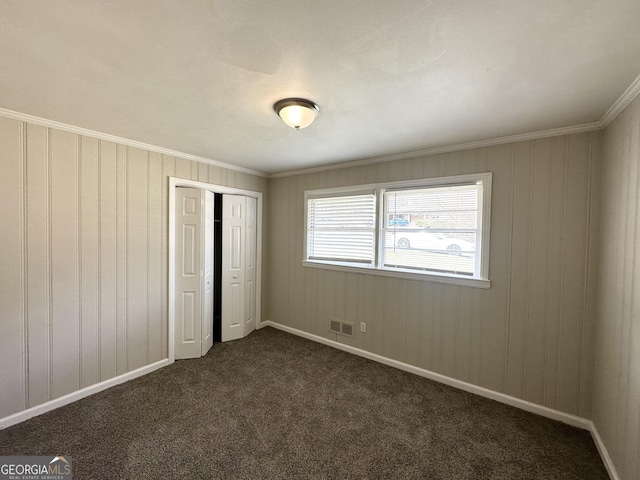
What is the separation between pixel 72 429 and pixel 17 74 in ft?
8.22

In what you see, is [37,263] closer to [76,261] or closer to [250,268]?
[76,261]

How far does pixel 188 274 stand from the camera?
3.29 m

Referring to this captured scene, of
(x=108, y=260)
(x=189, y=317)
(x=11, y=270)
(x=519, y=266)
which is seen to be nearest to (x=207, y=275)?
(x=189, y=317)

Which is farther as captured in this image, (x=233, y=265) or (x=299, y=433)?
(x=233, y=265)

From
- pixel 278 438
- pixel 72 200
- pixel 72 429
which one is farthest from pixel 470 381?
pixel 72 200

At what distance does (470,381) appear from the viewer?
2.68m

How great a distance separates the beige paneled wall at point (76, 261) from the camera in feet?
7.00

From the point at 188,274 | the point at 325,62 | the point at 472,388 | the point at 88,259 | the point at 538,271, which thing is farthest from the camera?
the point at 188,274

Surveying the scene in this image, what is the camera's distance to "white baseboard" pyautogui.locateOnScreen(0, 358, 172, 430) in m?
2.12

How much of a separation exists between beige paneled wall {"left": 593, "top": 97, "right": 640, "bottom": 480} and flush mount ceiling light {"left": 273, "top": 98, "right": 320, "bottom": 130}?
2011mm

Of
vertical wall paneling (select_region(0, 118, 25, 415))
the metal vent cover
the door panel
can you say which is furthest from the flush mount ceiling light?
the metal vent cover

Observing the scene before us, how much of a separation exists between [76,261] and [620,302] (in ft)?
14.1

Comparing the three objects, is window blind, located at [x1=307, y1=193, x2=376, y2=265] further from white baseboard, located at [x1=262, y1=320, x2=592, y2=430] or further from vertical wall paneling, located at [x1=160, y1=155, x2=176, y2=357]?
vertical wall paneling, located at [x1=160, y1=155, x2=176, y2=357]

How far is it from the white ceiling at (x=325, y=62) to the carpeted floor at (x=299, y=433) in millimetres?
2469
